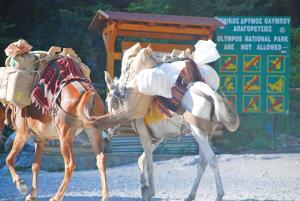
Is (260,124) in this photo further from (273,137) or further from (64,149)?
(64,149)

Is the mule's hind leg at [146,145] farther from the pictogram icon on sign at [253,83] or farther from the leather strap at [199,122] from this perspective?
the pictogram icon on sign at [253,83]

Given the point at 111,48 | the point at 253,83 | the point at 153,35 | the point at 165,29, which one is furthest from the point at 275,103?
the point at 111,48

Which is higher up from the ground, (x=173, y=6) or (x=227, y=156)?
(x=173, y=6)

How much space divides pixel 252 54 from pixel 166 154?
11.0 ft

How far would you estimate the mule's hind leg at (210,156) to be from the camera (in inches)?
329

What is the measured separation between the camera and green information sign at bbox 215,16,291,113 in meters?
16.2

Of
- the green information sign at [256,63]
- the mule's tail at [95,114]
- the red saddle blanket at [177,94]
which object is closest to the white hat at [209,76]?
the red saddle blanket at [177,94]

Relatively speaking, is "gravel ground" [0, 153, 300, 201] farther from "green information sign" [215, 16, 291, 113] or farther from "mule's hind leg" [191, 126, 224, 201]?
"green information sign" [215, 16, 291, 113]

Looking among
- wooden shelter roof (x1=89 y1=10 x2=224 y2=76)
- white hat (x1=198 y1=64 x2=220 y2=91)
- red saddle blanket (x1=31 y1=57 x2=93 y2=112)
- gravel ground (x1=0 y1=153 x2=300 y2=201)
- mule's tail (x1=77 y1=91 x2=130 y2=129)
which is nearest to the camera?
mule's tail (x1=77 y1=91 x2=130 y2=129)

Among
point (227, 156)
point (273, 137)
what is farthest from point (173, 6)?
point (227, 156)

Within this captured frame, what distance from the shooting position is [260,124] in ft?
56.3

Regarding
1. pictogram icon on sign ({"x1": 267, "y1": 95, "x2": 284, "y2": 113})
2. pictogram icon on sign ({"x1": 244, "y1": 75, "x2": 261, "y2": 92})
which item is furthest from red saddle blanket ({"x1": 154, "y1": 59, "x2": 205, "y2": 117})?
pictogram icon on sign ({"x1": 267, "y1": 95, "x2": 284, "y2": 113})

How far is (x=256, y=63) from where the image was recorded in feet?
53.3

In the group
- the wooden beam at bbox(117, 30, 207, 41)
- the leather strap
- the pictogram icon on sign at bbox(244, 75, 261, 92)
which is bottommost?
the pictogram icon on sign at bbox(244, 75, 261, 92)
